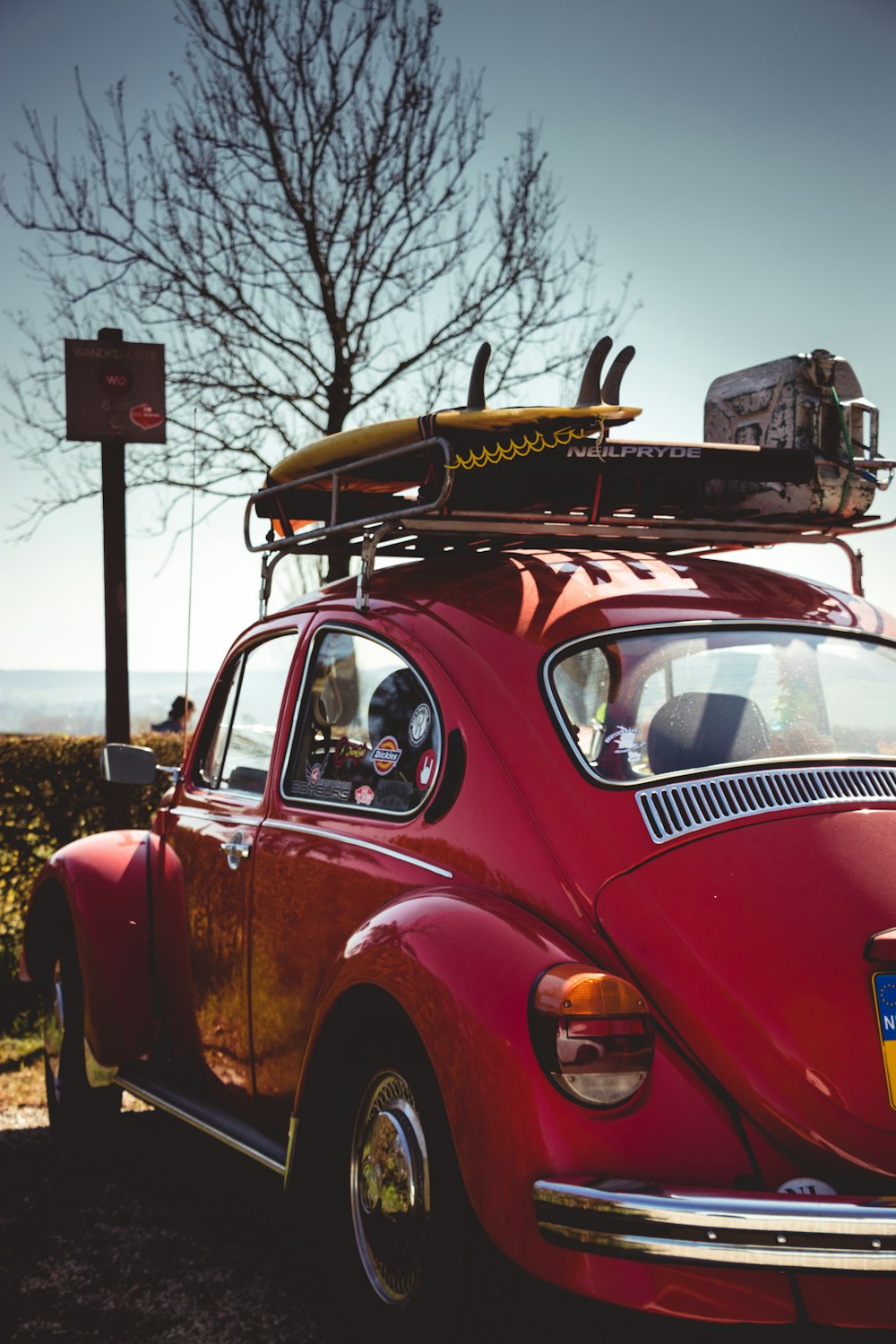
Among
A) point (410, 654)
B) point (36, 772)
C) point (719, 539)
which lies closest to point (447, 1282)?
point (410, 654)

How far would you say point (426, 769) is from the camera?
3.22 metres

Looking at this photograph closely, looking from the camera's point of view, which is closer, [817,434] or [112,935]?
[817,434]

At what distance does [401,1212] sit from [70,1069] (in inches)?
98.2

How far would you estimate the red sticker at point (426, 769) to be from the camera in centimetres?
318

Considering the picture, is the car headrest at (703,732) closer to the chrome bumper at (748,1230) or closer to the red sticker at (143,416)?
the chrome bumper at (748,1230)

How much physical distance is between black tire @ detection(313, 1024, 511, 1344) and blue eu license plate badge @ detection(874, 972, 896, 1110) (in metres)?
0.82

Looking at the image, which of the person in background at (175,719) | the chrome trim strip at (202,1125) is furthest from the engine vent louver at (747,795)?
the person in background at (175,719)

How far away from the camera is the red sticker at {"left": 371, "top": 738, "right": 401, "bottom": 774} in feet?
11.1

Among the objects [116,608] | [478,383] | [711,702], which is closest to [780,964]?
[711,702]

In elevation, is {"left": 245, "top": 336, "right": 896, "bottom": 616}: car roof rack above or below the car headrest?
above

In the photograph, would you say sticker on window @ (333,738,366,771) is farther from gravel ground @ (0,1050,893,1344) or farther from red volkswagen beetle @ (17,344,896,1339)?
gravel ground @ (0,1050,893,1344)

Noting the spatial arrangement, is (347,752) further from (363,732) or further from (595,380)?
(595,380)

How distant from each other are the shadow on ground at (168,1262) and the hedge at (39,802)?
3079mm

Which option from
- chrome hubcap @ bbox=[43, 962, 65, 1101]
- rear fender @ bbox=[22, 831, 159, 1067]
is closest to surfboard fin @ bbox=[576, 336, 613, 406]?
rear fender @ bbox=[22, 831, 159, 1067]
